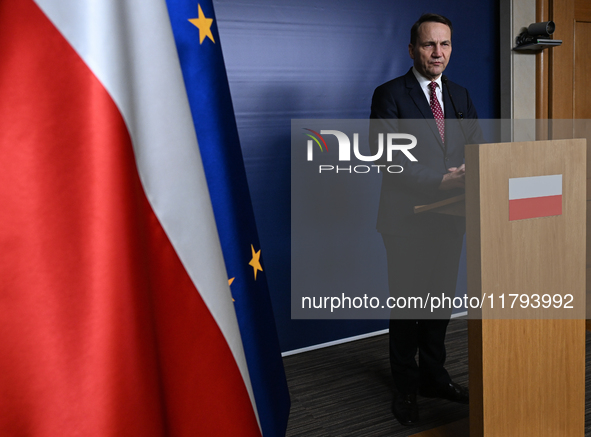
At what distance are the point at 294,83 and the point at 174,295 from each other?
2040 millimetres

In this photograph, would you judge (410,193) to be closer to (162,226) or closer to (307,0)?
(307,0)

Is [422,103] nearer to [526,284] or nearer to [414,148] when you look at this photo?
[414,148]

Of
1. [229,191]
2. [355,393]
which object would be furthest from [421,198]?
[229,191]

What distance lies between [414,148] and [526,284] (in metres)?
0.75

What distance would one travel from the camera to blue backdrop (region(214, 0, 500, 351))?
2346 millimetres

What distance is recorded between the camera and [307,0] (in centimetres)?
245

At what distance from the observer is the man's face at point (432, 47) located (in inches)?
73.6

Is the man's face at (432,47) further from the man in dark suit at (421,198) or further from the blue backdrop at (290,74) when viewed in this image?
the blue backdrop at (290,74)

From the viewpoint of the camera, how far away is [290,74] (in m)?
2.45

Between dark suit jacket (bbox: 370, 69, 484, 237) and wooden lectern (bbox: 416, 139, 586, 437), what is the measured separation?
504 mm

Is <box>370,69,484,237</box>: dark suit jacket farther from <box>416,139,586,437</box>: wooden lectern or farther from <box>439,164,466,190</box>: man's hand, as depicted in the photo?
<box>416,139,586,437</box>: wooden lectern

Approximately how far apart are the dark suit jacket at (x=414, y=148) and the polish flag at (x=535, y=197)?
55 cm

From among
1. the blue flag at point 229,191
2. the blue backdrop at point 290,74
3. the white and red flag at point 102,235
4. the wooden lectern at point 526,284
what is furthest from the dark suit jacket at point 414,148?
the white and red flag at point 102,235

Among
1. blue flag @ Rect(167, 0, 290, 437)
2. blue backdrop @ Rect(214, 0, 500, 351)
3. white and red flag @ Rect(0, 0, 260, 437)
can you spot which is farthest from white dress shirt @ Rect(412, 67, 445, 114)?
white and red flag @ Rect(0, 0, 260, 437)
